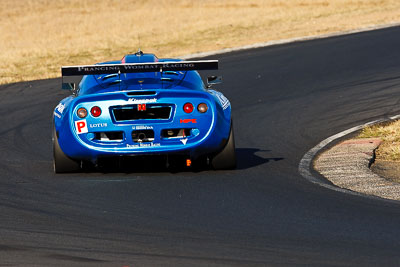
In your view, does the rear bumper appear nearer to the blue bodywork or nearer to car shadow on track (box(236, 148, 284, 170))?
the blue bodywork

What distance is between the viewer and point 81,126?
10.2 metres

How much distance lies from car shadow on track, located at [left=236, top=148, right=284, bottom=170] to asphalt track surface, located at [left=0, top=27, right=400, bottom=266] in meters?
0.01

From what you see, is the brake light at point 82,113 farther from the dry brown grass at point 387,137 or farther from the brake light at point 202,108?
the dry brown grass at point 387,137

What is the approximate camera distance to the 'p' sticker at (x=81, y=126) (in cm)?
1015

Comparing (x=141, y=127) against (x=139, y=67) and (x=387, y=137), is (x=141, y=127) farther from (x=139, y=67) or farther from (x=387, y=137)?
(x=387, y=137)

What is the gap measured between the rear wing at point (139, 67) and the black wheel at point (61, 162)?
76 centimetres

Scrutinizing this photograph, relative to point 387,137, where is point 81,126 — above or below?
above

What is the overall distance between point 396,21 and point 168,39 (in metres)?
7.09

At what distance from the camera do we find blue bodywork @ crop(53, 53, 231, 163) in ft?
33.1

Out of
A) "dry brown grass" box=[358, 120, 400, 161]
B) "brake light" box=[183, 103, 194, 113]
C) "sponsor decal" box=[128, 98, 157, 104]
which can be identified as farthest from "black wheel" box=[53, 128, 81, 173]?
"dry brown grass" box=[358, 120, 400, 161]

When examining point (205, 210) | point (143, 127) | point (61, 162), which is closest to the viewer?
point (205, 210)

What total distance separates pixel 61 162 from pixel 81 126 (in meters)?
0.55

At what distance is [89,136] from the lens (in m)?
10.2

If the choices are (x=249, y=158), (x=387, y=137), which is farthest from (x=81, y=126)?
(x=387, y=137)
